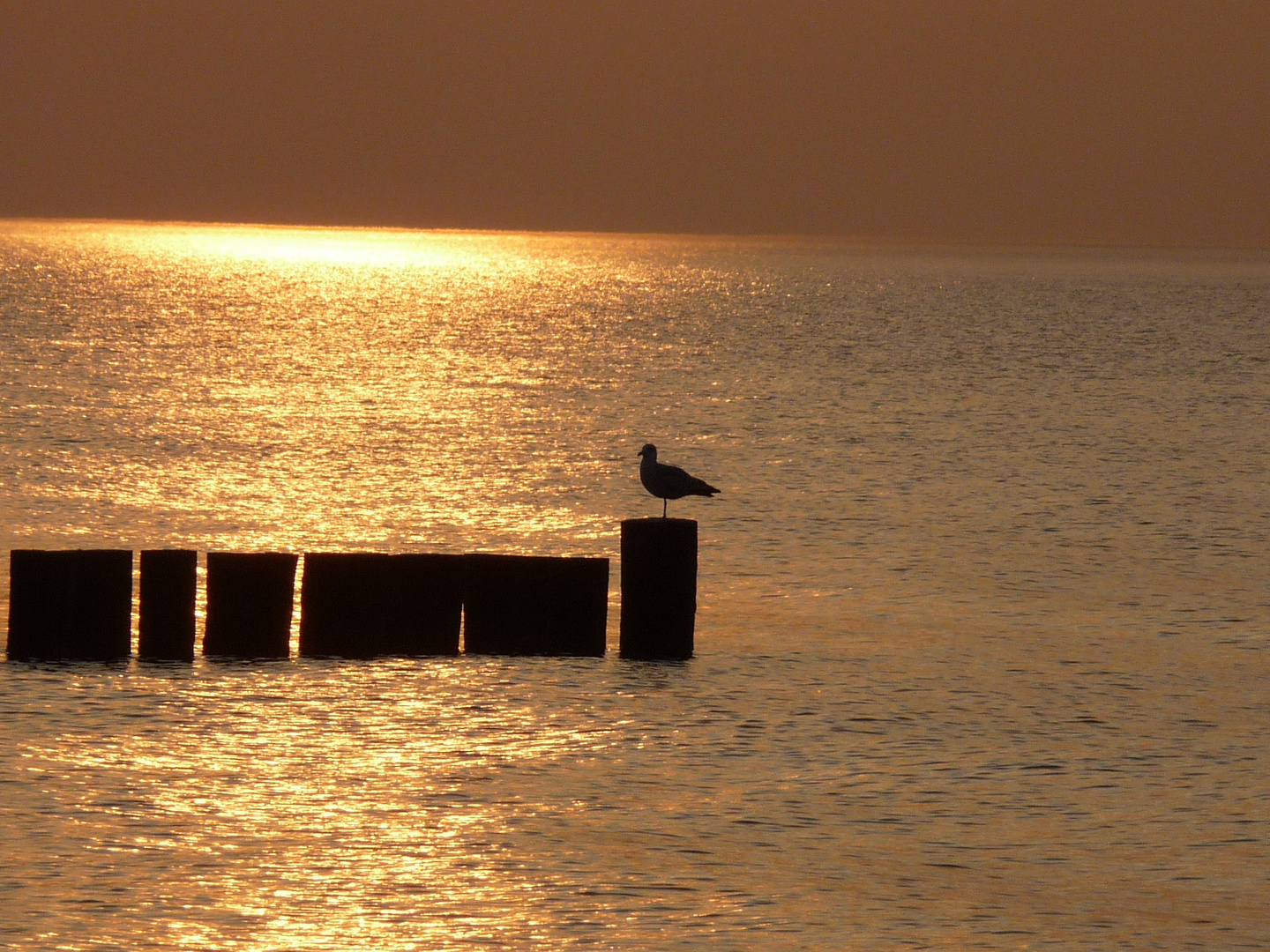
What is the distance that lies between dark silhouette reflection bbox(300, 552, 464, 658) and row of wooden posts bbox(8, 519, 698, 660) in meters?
0.01

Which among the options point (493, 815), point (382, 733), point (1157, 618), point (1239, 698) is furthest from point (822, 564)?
point (493, 815)

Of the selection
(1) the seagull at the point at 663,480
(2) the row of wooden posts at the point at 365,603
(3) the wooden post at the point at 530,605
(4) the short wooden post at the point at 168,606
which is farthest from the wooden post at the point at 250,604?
(1) the seagull at the point at 663,480

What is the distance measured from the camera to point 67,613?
18984 millimetres

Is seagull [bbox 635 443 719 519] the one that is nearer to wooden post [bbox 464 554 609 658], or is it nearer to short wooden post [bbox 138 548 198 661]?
wooden post [bbox 464 554 609 658]

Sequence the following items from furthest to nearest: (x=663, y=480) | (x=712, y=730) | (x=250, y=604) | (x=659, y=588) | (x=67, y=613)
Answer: (x=663, y=480) < (x=659, y=588) < (x=250, y=604) < (x=67, y=613) < (x=712, y=730)

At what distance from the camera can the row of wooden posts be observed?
62.3 feet

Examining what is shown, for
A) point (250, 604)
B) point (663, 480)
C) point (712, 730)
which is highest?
point (663, 480)

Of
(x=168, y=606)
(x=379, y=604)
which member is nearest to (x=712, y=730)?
(x=379, y=604)

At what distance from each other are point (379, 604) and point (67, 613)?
2938 mm

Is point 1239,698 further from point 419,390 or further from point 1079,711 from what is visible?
point 419,390

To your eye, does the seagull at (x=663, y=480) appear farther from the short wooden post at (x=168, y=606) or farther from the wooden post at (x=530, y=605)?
the short wooden post at (x=168, y=606)

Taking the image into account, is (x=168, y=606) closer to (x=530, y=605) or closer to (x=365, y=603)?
(x=365, y=603)

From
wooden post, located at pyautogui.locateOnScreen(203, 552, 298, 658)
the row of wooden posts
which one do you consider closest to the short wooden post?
the row of wooden posts

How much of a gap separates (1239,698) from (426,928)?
32.9ft
